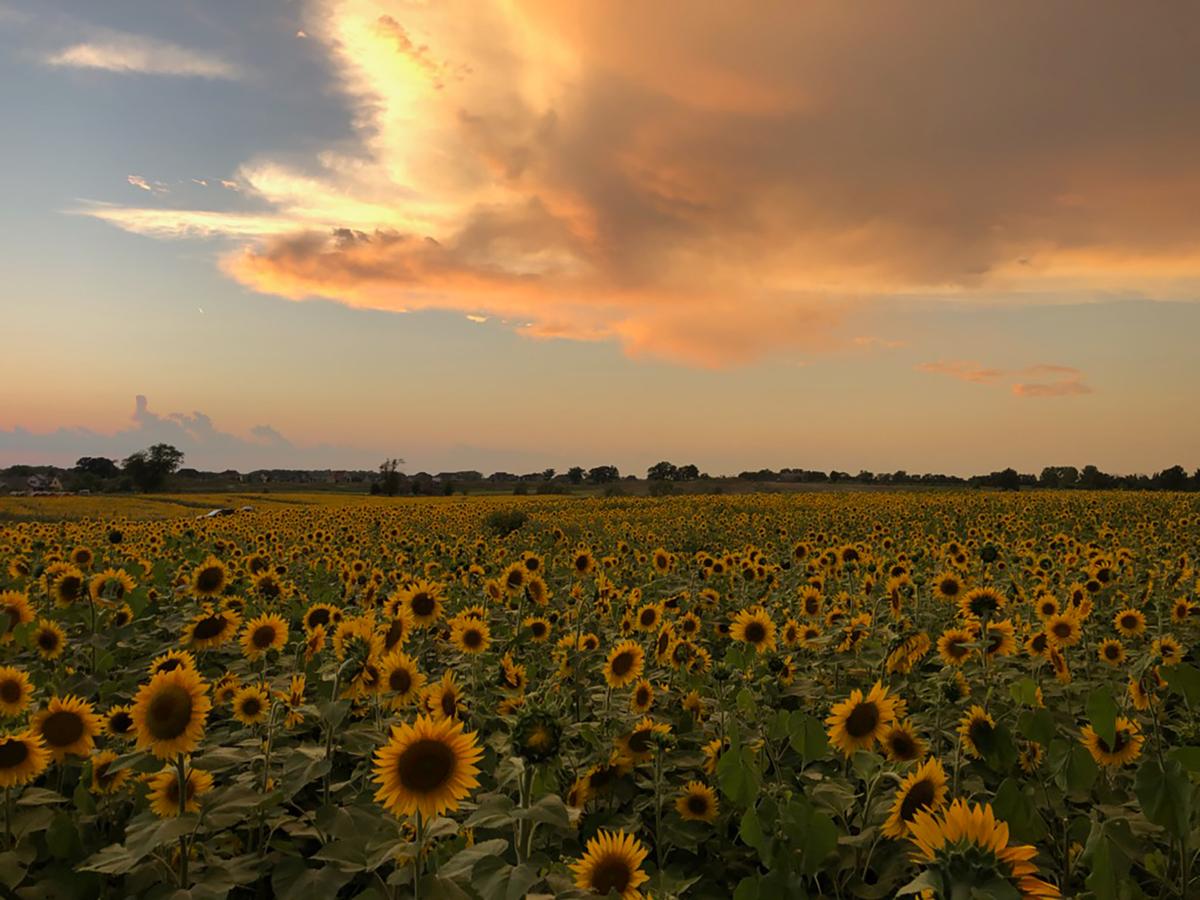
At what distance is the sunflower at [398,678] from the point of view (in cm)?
425

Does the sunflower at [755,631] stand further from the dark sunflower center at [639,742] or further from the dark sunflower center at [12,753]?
the dark sunflower center at [12,753]

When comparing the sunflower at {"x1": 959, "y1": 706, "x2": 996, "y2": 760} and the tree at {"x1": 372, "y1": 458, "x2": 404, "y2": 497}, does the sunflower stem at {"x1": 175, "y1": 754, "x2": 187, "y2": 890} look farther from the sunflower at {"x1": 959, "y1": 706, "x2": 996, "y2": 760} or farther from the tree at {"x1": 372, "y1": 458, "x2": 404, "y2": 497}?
the tree at {"x1": 372, "y1": 458, "x2": 404, "y2": 497}

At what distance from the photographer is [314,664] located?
560cm

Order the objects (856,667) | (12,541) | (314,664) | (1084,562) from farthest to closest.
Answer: (12,541)
(1084,562)
(856,667)
(314,664)

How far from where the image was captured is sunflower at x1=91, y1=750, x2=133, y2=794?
371 cm

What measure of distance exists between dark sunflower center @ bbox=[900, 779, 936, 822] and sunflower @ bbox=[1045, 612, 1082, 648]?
→ 4215 millimetres

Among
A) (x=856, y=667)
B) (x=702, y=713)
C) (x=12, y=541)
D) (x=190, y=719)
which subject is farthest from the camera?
(x=12, y=541)

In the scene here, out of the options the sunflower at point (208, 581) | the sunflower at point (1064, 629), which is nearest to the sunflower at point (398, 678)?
the sunflower at point (208, 581)

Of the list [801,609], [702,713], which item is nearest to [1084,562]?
[801,609]

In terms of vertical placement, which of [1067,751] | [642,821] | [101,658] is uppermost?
[1067,751]

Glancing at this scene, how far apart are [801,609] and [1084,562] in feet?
20.2

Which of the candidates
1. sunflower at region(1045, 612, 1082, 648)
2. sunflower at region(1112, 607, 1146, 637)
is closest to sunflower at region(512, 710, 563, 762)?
sunflower at region(1045, 612, 1082, 648)

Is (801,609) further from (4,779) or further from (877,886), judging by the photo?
(4,779)

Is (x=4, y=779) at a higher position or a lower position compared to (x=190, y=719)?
lower
